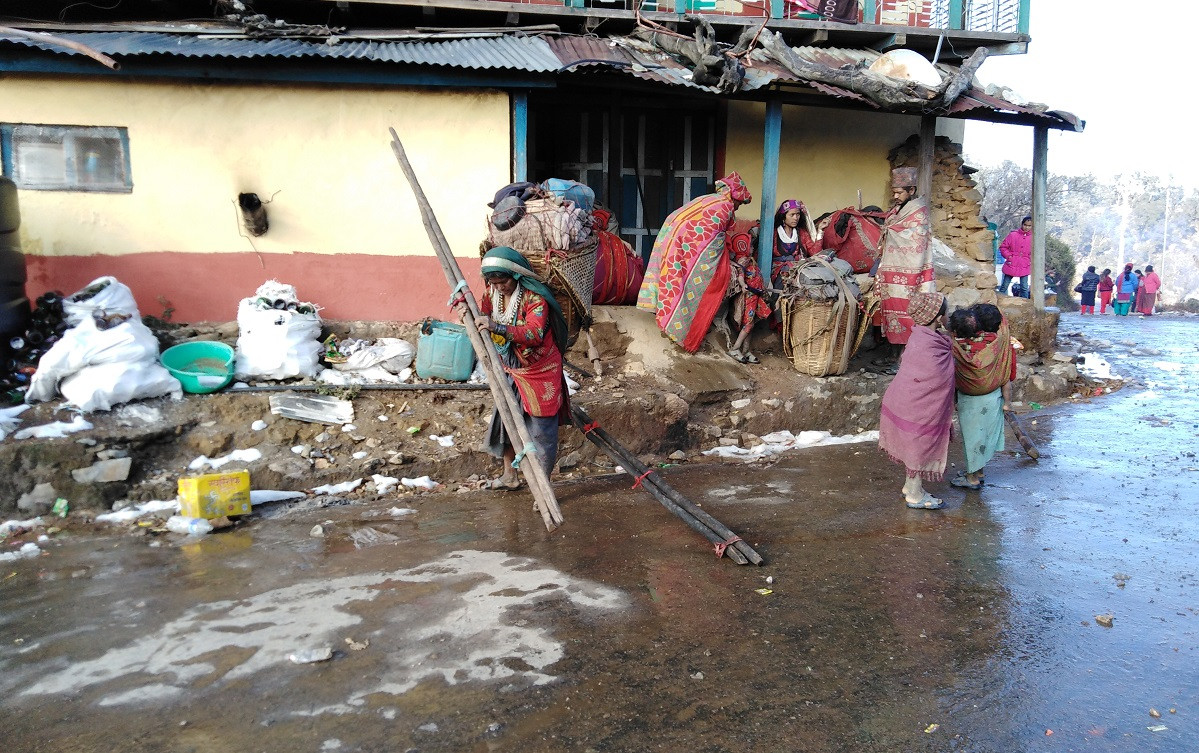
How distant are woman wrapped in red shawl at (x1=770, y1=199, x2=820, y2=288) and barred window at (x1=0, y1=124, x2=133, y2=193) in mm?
6503

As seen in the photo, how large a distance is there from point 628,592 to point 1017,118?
28.1 ft

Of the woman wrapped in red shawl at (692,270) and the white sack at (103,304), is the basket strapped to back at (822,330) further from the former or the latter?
the white sack at (103,304)

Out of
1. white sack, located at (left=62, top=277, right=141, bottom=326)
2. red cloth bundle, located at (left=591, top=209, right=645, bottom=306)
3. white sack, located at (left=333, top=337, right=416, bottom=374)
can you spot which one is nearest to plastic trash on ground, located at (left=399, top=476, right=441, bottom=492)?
white sack, located at (left=333, top=337, right=416, bottom=374)

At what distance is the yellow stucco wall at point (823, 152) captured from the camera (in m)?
10.2

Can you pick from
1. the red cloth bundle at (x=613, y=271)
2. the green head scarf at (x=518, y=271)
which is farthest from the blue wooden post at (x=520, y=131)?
the green head scarf at (x=518, y=271)

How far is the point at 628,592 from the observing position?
4.19 metres

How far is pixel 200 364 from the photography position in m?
6.81

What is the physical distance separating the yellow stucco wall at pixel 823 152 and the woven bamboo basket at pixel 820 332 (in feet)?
8.76

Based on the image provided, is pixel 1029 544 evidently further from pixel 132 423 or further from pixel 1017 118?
pixel 1017 118

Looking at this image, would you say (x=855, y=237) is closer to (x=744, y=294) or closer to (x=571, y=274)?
(x=744, y=294)

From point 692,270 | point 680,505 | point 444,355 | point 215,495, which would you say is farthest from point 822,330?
point 215,495

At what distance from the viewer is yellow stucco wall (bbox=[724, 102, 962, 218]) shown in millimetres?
10172

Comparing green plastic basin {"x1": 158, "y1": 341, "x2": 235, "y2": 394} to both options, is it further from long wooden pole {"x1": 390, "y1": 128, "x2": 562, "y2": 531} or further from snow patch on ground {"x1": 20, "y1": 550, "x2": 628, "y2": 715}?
snow patch on ground {"x1": 20, "y1": 550, "x2": 628, "y2": 715}

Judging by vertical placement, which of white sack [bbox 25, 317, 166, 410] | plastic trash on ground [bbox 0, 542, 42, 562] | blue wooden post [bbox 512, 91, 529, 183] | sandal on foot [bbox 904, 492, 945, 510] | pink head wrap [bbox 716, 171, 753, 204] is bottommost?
plastic trash on ground [bbox 0, 542, 42, 562]
